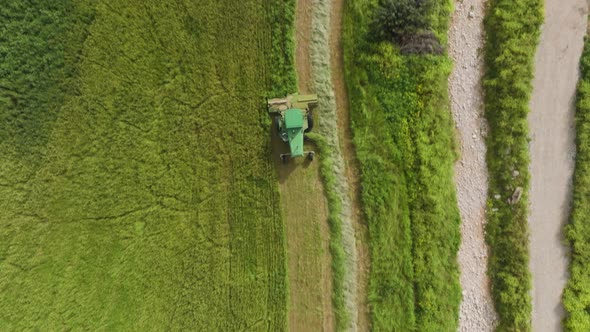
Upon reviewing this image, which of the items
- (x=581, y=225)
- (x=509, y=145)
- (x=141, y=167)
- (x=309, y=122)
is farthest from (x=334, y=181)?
(x=581, y=225)

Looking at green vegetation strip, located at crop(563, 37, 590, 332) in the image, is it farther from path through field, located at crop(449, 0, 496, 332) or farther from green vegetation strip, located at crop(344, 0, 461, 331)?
green vegetation strip, located at crop(344, 0, 461, 331)

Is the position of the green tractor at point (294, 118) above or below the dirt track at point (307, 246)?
above

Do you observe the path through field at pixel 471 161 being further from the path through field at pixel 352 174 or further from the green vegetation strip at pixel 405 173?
the path through field at pixel 352 174

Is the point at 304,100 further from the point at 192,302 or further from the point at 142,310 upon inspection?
the point at 142,310

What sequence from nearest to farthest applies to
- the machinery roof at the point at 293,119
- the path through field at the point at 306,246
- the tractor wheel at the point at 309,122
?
1. the machinery roof at the point at 293,119
2. the tractor wheel at the point at 309,122
3. the path through field at the point at 306,246

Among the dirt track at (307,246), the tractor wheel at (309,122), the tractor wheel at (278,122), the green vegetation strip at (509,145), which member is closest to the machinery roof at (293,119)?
the tractor wheel at (278,122)

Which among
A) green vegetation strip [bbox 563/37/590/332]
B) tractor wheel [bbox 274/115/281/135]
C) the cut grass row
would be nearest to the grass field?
tractor wheel [bbox 274/115/281/135]

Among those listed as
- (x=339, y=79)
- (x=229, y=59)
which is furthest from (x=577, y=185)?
(x=229, y=59)
